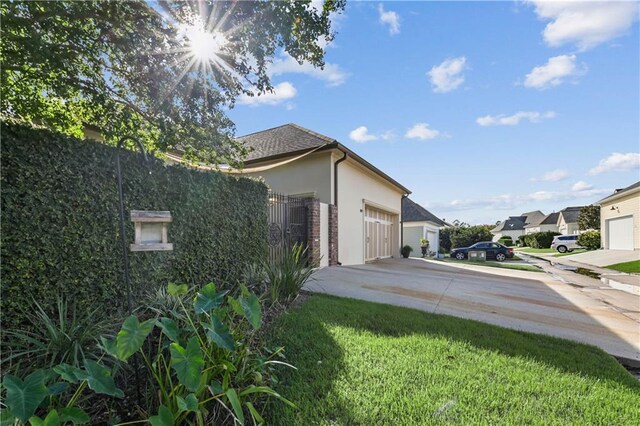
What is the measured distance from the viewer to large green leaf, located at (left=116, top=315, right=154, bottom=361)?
1.92 metres

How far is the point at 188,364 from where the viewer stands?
6.43 ft

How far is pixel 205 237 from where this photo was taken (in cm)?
539

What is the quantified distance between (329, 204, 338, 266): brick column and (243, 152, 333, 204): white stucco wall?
38 cm

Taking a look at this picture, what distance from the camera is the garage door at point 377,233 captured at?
14480 mm

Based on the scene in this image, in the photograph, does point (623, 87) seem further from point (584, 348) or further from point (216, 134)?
point (216, 134)

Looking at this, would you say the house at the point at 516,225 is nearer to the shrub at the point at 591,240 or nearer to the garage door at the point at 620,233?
the shrub at the point at 591,240

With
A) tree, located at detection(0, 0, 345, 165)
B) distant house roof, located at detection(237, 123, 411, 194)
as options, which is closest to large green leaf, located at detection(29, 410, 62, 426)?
tree, located at detection(0, 0, 345, 165)

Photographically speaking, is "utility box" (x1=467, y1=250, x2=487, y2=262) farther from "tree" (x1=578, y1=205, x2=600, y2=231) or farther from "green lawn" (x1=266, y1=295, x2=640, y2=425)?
"tree" (x1=578, y1=205, x2=600, y2=231)

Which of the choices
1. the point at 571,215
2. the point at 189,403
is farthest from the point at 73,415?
the point at 571,215

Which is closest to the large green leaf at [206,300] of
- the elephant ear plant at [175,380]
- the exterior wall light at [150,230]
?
the elephant ear plant at [175,380]

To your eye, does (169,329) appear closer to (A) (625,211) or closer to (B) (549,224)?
(A) (625,211)

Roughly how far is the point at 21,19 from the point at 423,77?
863cm

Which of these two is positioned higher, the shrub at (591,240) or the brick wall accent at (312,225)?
the brick wall accent at (312,225)

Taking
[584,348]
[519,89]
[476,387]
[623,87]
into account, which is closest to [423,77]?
[519,89]
